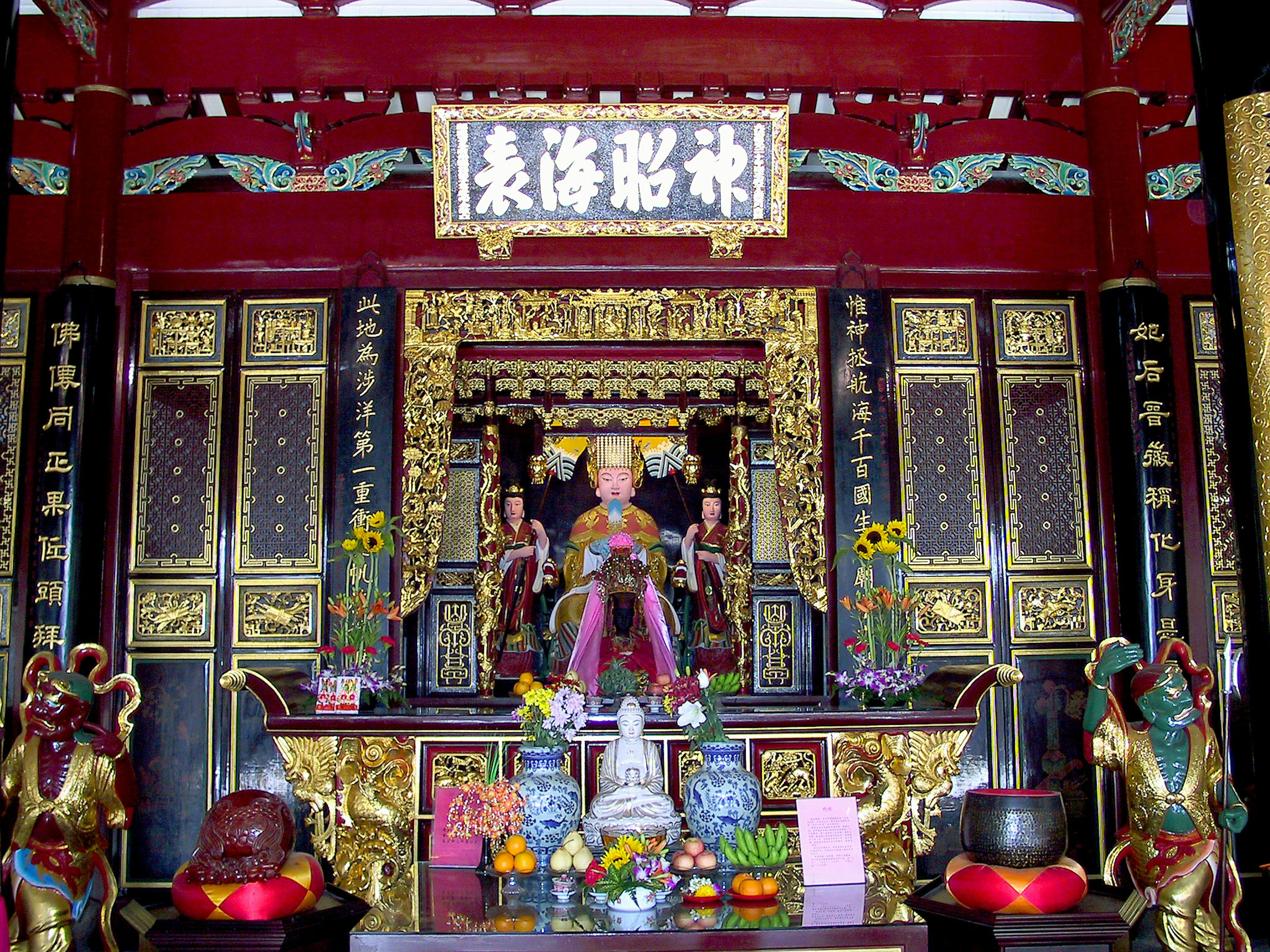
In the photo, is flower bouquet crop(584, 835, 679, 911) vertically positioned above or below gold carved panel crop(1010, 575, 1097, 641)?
below

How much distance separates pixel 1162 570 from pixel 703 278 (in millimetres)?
2298

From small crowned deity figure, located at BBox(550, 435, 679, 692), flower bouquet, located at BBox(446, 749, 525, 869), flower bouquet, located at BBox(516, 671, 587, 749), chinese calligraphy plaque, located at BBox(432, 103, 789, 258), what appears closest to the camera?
flower bouquet, located at BBox(446, 749, 525, 869)

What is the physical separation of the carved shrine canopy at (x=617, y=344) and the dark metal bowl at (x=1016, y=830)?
2326 millimetres

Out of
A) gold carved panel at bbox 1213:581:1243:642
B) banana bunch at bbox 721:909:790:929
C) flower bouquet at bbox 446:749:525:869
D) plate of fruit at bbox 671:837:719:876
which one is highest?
gold carved panel at bbox 1213:581:1243:642

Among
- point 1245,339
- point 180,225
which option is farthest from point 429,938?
point 180,225

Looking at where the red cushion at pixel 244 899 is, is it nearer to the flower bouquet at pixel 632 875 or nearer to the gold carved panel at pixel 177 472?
the flower bouquet at pixel 632 875

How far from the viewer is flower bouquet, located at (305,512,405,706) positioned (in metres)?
4.37

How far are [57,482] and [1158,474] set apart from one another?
4.33m

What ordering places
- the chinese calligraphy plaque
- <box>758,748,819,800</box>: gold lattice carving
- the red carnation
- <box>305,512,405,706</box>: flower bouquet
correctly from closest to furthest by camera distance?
the red carnation, <box>758,748,819,800</box>: gold lattice carving, <box>305,512,405,706</box>: flower bouquet, the chinese calligraphy plaque

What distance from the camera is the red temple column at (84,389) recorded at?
166 inches

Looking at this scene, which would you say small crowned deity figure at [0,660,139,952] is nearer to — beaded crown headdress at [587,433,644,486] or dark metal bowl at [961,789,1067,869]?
dark metal bowl at [961,789,1067,869]

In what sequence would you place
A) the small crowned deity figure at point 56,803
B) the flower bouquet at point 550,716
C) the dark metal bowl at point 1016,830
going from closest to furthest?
the dark metal bowl at point 1016,830
the flower bouquet at point 550,716
the small crowned deity figure at point 56,803

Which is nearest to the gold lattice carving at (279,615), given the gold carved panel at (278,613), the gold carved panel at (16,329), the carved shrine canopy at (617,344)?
the gold carved panel at (278,613)

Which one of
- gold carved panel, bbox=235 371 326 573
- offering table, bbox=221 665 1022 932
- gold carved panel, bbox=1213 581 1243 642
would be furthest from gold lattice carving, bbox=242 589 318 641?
gold carved panel, bbox=1213 581 1243 642
